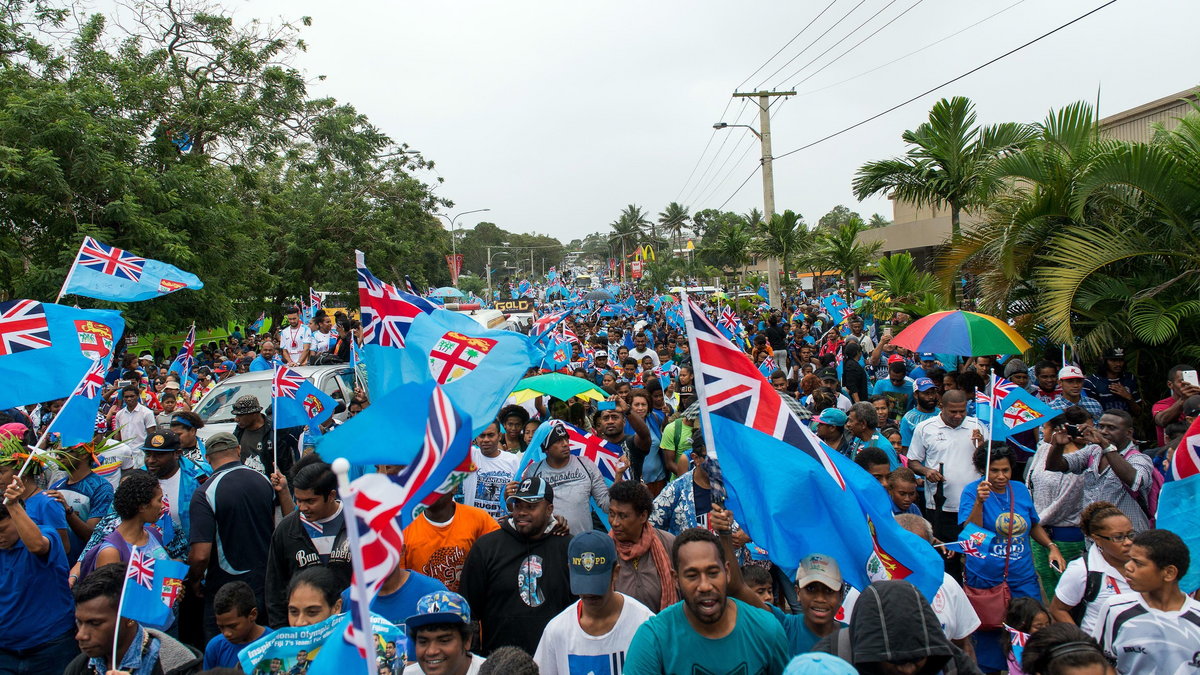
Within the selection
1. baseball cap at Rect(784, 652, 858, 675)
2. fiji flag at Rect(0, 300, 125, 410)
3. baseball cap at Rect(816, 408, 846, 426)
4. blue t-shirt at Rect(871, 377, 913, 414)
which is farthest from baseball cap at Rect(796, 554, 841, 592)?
blue t-shirt at Rect(871, 377, 913, 414)

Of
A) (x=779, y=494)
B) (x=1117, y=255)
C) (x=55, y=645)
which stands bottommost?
(x=55, y=645)

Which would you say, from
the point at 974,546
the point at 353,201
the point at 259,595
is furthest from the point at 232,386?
the point at 353,201

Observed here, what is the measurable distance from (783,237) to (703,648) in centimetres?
2560

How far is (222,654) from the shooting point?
3.93 m

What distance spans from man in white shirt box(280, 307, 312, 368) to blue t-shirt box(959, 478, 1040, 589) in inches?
423

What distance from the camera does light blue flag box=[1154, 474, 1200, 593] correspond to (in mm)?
4246

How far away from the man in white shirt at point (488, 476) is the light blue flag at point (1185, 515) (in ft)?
12.6

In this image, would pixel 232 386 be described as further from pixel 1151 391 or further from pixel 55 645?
pixel 1151 391

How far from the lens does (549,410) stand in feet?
32.6

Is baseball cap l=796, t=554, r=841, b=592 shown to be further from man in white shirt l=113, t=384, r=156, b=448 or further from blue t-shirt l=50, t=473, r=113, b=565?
man in white shirt l=113, t=384, r=156, b=448

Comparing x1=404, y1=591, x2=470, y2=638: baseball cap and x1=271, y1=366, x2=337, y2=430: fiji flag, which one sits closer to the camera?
x1=404, y1=591, x2=470, y2=638: baseball cap

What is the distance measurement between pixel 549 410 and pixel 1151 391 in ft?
20.6

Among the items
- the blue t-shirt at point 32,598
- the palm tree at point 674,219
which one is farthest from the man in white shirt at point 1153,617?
the palm tree at point 674,219

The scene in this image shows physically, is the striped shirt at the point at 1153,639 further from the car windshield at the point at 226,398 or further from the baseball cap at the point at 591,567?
the car windshield at the point at 226,398
